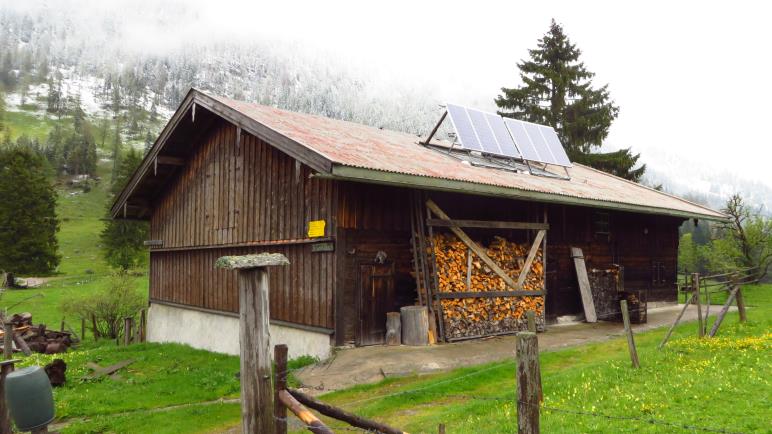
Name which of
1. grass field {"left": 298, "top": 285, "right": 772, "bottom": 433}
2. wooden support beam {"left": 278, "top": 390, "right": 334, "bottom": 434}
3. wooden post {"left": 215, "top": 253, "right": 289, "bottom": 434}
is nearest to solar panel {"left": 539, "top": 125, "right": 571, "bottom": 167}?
grass field {"left": 298, "top": 285, "right": 772, "bottom": 433}

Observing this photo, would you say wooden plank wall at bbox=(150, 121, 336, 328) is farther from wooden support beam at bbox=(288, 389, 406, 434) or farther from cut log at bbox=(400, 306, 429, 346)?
wooden support beam at bbox=(288, 389, 406, 434)

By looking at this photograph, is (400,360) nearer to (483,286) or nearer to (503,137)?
(483,286)

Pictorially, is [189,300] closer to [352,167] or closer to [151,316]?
[151,316]

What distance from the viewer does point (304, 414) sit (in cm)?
437

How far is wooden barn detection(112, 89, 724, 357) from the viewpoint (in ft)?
40.1

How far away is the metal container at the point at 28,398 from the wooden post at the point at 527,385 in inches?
245

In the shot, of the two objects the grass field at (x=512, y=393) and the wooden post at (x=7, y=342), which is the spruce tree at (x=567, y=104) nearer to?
the grass field at (x=512, y=393)

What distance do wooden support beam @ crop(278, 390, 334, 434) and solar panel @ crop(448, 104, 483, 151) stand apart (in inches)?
455

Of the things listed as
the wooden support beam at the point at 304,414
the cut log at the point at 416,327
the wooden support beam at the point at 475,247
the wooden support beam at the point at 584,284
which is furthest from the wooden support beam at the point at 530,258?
the wooden support beam at the point at 304,414

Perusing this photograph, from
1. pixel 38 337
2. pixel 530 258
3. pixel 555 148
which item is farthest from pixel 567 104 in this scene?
pixel 38 337

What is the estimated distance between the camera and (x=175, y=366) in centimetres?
1460

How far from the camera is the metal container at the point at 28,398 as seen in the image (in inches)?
279

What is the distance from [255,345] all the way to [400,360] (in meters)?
6.19

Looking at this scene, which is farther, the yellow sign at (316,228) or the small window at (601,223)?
the small window at (601,223)
